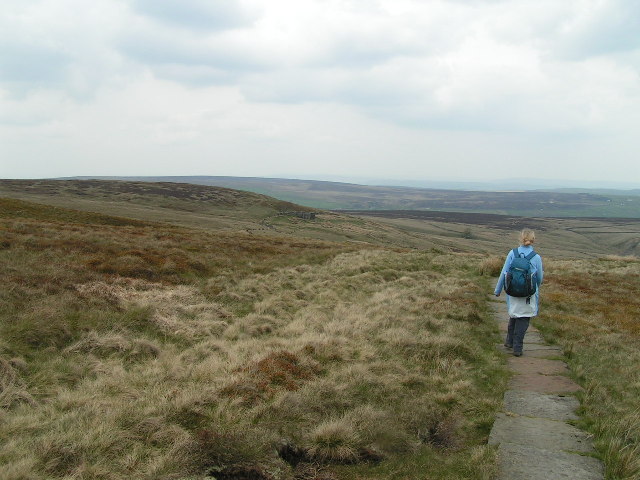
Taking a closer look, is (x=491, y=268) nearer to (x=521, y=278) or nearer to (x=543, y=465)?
(x=521, y=278)

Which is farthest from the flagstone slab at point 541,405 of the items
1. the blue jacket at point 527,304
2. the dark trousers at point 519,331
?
the blue jacket at point 527,304

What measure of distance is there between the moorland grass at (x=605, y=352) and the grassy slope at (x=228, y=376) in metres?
1.44

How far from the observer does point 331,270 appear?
22406 millimetres

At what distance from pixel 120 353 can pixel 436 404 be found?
21.2 ft

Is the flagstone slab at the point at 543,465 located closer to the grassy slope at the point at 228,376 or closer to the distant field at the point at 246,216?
the grassy slope at the point at 228,376

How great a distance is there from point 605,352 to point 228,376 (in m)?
8.47

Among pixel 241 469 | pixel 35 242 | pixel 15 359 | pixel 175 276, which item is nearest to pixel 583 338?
pixel 241 469

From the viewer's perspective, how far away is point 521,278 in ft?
31.2

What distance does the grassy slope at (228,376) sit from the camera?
509cm

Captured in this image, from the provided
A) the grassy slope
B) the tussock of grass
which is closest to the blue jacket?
the grassy slope

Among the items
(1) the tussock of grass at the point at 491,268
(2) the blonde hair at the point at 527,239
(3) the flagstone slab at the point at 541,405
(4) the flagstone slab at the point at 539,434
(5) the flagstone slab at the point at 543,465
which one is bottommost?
(1) the tussock of grass at the point at 491,268

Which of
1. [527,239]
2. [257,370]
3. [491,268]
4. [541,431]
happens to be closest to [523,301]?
[527,239]

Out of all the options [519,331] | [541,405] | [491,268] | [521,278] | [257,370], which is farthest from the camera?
[491,268]

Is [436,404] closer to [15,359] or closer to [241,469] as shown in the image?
[241,469]
